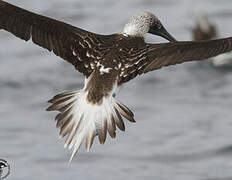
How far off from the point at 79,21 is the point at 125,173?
4817 millimetres

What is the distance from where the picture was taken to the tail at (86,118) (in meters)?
7.69

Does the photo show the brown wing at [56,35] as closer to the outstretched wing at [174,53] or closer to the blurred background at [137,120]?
the outstretched wing at [174,53]

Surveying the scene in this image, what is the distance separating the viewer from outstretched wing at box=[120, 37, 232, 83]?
8039 mm

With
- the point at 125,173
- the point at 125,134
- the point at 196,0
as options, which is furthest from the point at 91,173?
the point at 196,0

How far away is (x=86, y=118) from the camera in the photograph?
7730 millimetres

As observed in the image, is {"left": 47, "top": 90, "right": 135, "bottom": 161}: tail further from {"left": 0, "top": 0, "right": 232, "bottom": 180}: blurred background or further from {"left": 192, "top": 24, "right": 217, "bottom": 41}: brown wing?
{"left": 192, "top": 24, "right": 217, "bottom": 41}: brown wing

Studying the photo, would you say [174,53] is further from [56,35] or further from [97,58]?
[56,35]

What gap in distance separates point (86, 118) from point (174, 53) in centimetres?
87

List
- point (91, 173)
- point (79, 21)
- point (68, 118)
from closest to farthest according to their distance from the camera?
point (68, 118) < point (91, 173) < point (79, 21)

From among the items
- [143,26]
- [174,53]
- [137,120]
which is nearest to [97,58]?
[174,53]

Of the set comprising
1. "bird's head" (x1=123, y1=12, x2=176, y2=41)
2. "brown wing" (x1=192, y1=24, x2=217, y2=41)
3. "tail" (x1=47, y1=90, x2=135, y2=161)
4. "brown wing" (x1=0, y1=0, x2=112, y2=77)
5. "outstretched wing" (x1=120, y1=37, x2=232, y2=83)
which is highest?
"brown wing" (x1=192, y1=24, x2=217, y2=41)

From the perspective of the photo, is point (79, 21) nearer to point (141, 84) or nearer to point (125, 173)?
point (141, 84)

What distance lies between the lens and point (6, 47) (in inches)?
546

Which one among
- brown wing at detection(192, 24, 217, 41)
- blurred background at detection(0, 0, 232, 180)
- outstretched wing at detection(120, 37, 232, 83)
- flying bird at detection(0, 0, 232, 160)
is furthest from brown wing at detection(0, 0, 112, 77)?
brown wing at detection(192, 24, 217, 41)
